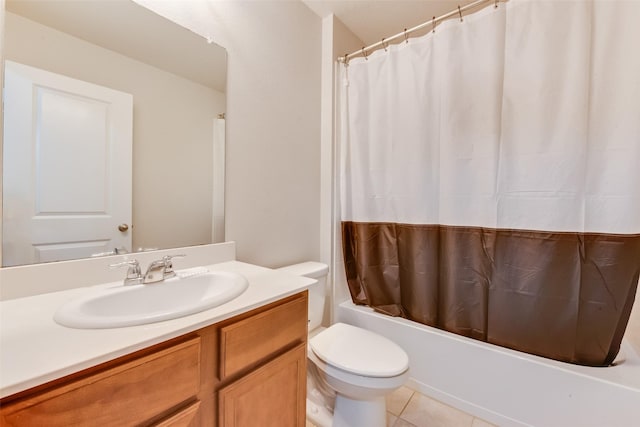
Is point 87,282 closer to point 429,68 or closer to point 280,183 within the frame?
point 280,183

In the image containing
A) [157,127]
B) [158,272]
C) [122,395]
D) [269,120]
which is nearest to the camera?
[122,395]

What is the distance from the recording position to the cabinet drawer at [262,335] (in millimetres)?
730

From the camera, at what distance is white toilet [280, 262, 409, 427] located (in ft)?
3.55

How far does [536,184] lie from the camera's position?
1.19 metres

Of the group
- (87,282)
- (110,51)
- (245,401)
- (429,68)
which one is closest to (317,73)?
(429,68)

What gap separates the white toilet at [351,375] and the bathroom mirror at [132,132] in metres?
0.71

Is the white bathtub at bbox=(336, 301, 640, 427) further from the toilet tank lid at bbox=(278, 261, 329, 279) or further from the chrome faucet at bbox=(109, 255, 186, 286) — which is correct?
the chrome faucet at bbox=(109, 255, 186, 286)

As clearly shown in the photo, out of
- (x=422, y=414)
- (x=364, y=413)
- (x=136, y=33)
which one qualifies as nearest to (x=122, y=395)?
(x=364, y=413)

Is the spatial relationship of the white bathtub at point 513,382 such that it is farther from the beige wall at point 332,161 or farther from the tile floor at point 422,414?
the beige wall at point 332,161

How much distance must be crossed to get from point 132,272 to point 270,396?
0.62m

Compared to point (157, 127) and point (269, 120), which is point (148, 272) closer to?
point (157, 127)

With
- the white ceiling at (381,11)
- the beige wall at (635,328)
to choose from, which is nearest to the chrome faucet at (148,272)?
the white ceiling at (381,11)

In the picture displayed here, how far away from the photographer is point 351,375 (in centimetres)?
109

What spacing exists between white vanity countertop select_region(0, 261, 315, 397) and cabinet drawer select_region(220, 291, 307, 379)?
0.05 m
